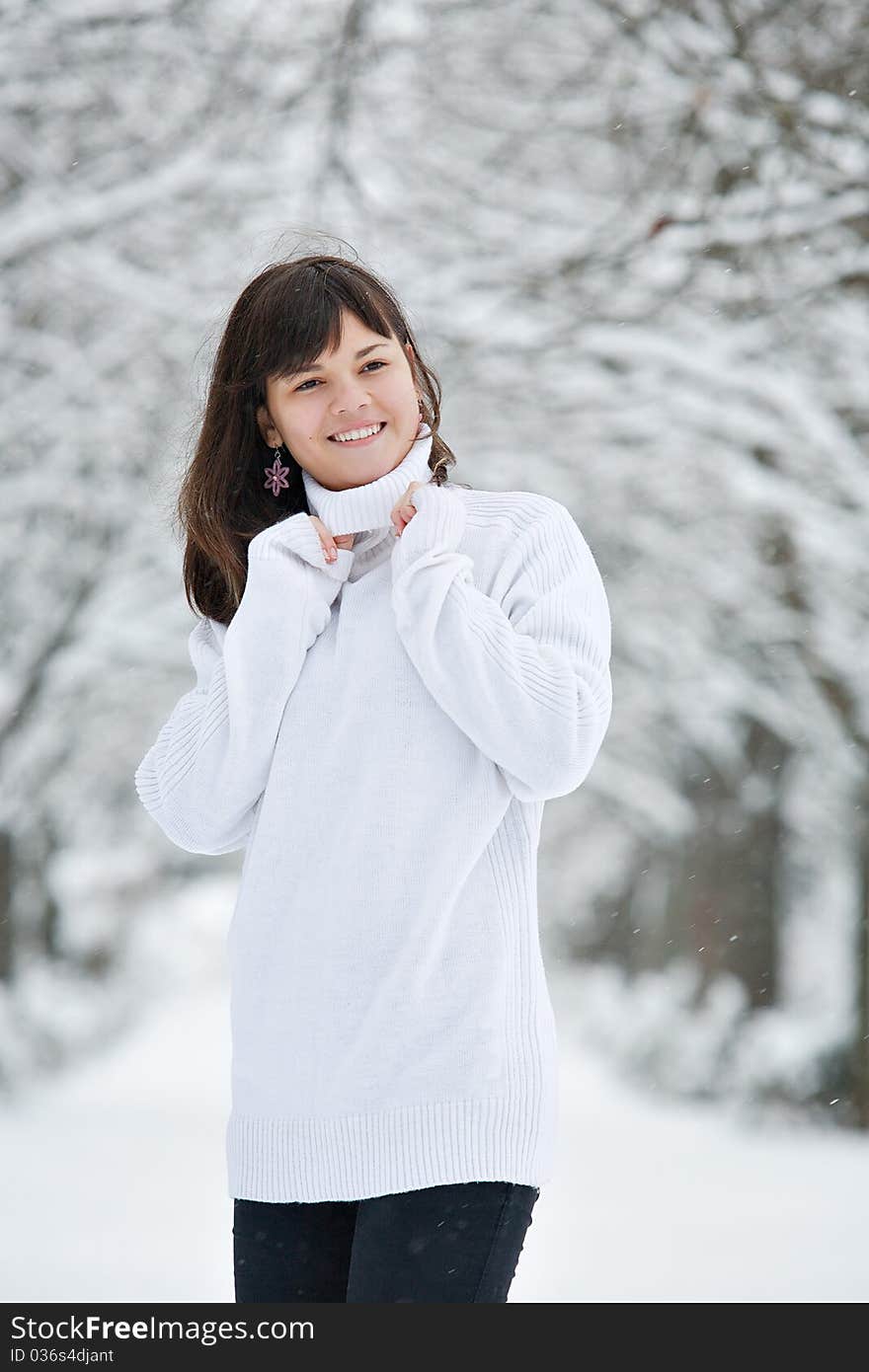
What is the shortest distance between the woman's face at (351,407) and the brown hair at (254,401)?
19 mm

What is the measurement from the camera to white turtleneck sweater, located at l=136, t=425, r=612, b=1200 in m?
1.61

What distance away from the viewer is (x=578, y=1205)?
20.2 ft

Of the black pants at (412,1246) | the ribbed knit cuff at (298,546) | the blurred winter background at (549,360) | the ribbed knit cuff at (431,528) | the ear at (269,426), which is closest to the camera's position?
the black pants at (412,1246)

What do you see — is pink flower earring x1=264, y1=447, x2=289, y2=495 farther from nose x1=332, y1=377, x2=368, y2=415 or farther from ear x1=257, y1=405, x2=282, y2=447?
nose x1=332, y1=377, x2=368, y2=415

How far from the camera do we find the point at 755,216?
651 centimetres

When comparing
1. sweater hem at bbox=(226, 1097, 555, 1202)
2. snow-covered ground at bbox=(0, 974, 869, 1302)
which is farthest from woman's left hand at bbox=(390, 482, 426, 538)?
snow-covered ground at bbox=(0, 974, 869, 1302)

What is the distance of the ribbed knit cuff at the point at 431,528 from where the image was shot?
1726 mm

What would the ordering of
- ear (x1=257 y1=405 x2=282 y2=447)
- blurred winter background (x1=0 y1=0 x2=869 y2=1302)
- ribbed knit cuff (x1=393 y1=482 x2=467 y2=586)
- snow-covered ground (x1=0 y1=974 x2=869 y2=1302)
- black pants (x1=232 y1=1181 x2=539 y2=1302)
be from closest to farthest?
black pants (x1=232 y1=1181 x2=539 y2=1302)
ribbed knit cuff (x1=393 y1=482 x2=467 y2=586)
ear (x1=257 y1=405 x2=282 y2=447)
snow-covered ground (x1=0 y1=974 x2=869 y2=1302)
blurred winter background (x1=0 y1=0 x2=869 y2=1302)

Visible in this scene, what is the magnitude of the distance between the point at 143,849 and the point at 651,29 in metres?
7.51

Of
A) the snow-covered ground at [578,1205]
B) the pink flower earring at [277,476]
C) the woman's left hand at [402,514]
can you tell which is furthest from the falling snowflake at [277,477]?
the snow-covered ground at [578,1205]

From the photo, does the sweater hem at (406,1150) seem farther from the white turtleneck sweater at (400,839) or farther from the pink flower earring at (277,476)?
the pink flower earring at (277,476)

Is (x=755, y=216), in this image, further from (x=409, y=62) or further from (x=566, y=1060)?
(x=566, y=1060)

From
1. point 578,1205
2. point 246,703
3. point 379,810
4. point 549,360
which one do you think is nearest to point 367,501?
point 246,703

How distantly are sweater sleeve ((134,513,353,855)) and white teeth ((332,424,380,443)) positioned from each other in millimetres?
107
